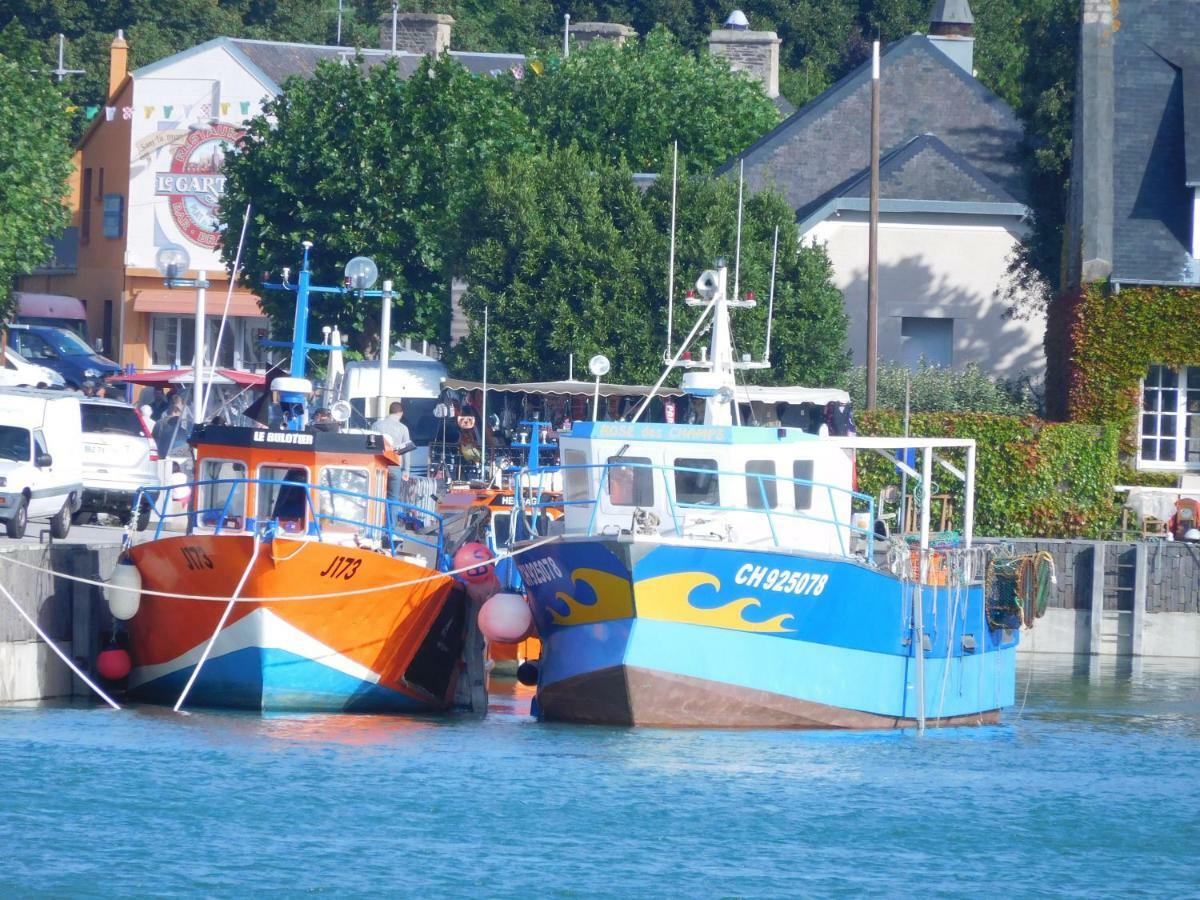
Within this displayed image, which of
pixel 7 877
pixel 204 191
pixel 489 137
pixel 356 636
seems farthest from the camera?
pixel 204 191

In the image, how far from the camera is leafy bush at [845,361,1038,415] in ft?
140

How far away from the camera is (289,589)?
890 inches

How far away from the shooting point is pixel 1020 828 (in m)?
20.2

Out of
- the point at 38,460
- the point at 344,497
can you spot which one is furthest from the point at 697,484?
the point at 38,460

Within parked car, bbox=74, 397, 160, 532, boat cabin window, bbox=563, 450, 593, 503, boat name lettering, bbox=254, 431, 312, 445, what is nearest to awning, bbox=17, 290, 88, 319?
parked car, bbox=74, 397, 160, 532

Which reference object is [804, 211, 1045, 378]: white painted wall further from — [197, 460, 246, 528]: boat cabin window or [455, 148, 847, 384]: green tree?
[197, 460, 246, 528]: boat cabin window

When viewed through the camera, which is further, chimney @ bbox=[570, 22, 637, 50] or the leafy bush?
chimney @ bbox=[570, 22, 637, 50]

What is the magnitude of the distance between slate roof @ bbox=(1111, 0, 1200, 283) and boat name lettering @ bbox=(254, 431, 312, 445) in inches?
750

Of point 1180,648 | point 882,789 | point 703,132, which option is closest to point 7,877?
point 882,789

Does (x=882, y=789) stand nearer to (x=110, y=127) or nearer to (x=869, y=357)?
(x=869, y=357)

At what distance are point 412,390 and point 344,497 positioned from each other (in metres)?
19.5

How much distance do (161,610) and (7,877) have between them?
6.26 metres

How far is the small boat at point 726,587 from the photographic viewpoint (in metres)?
22.0

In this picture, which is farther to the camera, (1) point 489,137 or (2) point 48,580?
(1) point 489,137
